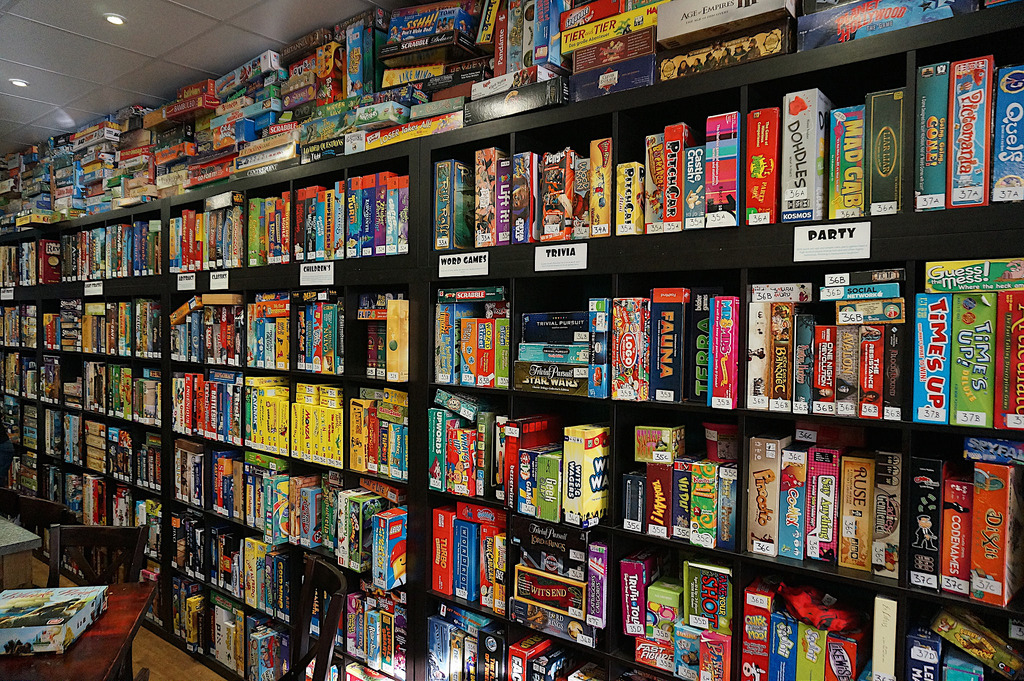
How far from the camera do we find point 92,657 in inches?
72.4

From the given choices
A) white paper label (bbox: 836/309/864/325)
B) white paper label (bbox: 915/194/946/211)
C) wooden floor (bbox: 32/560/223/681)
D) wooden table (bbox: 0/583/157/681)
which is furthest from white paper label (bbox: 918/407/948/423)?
wooden floor (bbox: 32/560/223/681)

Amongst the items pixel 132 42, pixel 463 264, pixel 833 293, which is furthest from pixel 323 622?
pixel 132 42

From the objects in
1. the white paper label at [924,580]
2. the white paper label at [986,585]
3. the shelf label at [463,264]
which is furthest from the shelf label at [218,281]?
the white paper label at [986,585]

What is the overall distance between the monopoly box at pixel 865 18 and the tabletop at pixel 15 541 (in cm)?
320

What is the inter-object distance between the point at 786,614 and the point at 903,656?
0.27 metres

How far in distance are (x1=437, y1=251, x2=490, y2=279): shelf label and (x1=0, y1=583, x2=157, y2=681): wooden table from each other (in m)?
1.57

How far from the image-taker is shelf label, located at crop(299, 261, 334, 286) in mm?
2896

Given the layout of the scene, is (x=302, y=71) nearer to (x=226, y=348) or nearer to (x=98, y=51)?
(x=98, y=51)

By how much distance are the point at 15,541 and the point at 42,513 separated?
0.36 meters

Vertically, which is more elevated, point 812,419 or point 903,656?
point 812,419

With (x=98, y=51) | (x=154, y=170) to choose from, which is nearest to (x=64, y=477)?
(x=154, y=170)

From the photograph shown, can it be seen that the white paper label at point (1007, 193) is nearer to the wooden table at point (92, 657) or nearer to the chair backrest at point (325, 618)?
the chair backrest at point (325, 618)

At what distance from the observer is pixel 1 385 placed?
5.81 metres

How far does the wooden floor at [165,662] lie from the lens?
3.46m
